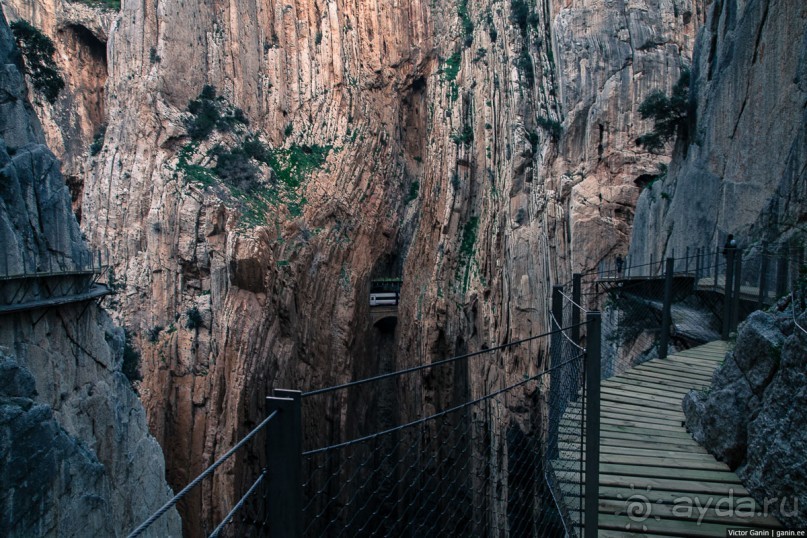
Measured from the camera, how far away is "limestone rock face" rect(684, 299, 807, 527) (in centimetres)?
299

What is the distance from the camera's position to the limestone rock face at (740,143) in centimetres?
812

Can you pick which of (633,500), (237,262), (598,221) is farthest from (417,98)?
(633,500)

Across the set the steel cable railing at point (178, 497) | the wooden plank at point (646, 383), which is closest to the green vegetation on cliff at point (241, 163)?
the wooden plank at point (646, 383)

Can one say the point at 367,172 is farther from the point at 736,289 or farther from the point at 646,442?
the point at 646,442

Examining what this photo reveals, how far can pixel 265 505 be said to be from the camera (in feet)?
6.91

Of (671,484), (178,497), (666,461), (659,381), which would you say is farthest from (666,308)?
(178,497)

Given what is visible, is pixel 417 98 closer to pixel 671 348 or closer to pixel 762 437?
pixel 671 348

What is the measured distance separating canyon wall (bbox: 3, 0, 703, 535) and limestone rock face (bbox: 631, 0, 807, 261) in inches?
90.6

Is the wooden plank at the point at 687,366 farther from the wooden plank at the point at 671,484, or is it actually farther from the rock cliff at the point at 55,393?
the rock cliff at the point at 55,393

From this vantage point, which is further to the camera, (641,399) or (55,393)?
(55,393)

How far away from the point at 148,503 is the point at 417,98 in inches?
1053

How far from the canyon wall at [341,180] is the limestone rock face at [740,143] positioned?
230 centimetres

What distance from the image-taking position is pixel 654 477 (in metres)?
3.86

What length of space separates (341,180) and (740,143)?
20048 millimetres
